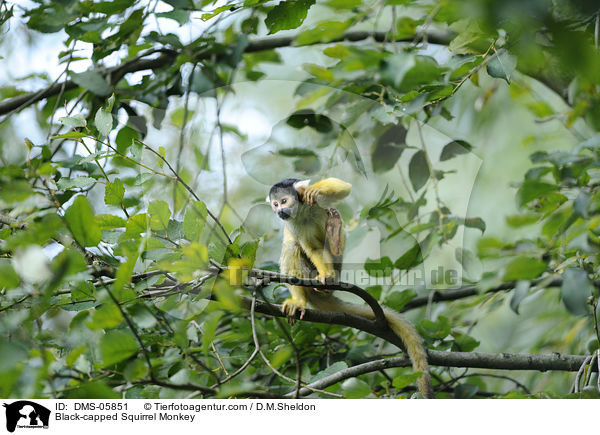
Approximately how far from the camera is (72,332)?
1.01m

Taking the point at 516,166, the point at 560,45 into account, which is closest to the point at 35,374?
the point at 560,45

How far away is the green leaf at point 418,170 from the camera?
1855 mm

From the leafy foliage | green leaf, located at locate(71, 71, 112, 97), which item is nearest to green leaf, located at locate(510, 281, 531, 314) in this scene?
the leafy foliage

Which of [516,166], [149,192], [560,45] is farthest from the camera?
[516,166]

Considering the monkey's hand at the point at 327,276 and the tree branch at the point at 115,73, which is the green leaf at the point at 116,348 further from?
the tree branch at the point at 115,73

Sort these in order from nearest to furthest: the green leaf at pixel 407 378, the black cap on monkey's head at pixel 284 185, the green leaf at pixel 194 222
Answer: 1. the green leaf at pixel 194 222
2. the green leaf at pixel 407 378
3. the black cap on monkey's head at pixel 284 185

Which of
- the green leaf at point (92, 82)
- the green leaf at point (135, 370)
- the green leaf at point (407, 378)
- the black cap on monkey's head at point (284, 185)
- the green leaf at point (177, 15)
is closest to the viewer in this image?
the green leaf at point (135, 370)

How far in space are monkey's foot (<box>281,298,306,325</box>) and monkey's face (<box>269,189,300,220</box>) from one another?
301 mm

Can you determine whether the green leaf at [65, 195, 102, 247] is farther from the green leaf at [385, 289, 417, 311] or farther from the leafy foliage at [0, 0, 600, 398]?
the green leaf at [385, 289, 417, 311]

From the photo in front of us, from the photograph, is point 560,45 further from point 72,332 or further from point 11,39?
point 11,39

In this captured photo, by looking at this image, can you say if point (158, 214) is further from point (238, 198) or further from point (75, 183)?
point (238, 198)

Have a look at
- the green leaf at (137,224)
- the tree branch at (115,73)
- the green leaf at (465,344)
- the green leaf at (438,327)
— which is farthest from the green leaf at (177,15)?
the green leaf at (465,344)

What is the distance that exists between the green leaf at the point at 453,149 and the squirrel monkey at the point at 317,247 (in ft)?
1.84

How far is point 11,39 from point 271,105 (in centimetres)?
129
